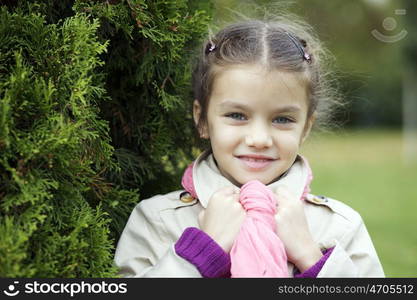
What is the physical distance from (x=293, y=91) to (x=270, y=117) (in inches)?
7.0

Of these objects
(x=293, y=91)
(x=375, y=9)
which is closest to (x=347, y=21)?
(x=375, y=9)

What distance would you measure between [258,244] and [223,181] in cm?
52

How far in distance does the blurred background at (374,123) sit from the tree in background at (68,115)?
2.92 ft

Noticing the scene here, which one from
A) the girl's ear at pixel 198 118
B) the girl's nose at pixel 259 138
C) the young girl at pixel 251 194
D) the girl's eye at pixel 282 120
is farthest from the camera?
the girl's ear at pixel 198 118

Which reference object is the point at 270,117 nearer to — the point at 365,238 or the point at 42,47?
the point at 365,238

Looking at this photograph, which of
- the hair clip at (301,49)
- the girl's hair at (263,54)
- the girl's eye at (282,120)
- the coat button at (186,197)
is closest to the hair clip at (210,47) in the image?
the girl's hair at (263,54)

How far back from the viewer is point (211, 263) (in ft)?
8.05

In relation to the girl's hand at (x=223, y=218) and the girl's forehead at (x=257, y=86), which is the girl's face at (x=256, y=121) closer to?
the girl's forehead at (x=257, y=86)

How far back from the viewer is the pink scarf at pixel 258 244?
2.37 m

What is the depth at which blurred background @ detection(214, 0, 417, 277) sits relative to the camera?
3967mm

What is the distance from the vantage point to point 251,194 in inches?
103

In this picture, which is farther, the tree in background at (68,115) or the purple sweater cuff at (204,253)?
the purple sweater cuff at (204,253)

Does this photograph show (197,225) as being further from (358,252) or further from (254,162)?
(358,252)

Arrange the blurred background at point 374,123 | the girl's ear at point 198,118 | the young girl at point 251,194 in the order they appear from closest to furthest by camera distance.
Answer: the young girl at point 251,194 < the girl's ear at point 198,118 < the blurred background at point 374,123
